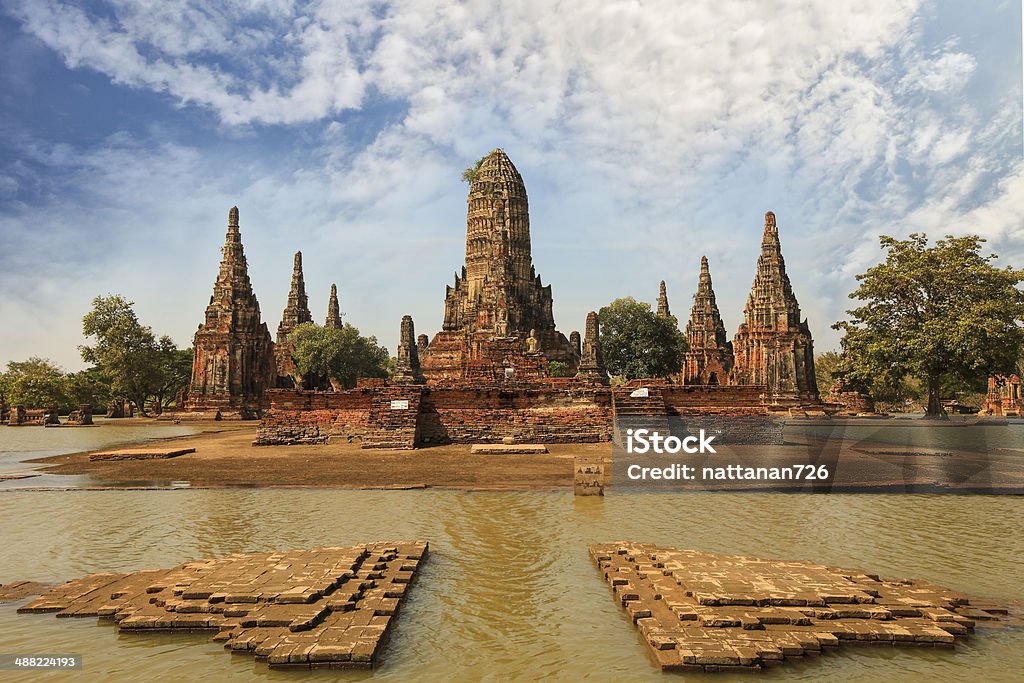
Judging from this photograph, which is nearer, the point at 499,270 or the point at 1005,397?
the point at 1005,397

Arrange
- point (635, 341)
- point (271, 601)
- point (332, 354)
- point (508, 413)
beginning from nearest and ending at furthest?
point (271, 601) < point (508, 413) < point (635, 341) < point (332, 354)

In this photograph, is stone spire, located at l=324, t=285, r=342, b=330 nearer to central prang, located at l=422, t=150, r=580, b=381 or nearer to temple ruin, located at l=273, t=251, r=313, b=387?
temple ruin, located at l=273, t=251, r=313, b=387

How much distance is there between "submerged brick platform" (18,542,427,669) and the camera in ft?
13.6

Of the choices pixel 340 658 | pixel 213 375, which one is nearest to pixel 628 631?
pixel 340 658

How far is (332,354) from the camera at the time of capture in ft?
175

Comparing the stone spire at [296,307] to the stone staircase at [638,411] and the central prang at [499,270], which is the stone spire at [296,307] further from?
the stone staircase at [638,411]

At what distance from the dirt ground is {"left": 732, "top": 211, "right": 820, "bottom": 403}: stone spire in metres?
25.7

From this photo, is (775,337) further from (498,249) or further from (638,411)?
(638,411)

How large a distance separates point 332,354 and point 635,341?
2322cm

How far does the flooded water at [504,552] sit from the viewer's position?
4105 mm

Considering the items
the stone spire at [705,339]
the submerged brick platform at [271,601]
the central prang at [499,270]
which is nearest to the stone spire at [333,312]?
the central prang at [499,270]

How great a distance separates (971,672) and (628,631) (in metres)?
1.98

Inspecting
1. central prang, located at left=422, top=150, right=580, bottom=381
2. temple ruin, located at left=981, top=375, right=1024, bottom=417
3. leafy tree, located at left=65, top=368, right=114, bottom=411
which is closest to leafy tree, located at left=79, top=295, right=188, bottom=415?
leafy tree, located at left=65, top=368, right=114, bottom=411

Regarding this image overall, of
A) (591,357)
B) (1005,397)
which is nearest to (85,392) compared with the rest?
(591,357)
